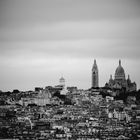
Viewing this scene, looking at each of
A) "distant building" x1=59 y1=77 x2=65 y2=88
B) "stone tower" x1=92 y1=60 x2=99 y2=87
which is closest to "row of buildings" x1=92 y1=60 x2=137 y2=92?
"stone tower" x1=92 y1=60 x2=99 y2=87

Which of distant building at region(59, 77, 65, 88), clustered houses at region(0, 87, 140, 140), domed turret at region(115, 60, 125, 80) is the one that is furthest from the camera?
distant building at region(59, 77, 65, 88)

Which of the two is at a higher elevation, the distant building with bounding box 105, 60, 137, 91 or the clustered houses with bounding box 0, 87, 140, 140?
the distant building with bounding box 105, 60, 137, 91

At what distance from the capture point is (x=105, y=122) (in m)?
84.2

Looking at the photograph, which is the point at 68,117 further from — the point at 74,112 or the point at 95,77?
the point at 95,77

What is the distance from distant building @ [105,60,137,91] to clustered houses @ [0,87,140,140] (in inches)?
300

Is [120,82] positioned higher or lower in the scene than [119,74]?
lower

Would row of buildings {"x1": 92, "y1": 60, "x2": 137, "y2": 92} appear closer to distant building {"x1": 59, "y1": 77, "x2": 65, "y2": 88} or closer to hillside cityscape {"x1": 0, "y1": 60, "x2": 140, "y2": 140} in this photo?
hillside cityscape {"x1": 0, "y1": 60, "x2": 140, "y2": 140}

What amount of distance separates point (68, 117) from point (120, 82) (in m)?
39.7

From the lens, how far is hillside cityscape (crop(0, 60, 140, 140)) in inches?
2904

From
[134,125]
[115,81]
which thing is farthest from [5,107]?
[115,81]

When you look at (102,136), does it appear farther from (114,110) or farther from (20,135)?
(114,110)

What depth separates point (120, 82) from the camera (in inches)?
5069

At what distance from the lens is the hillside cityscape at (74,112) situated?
242 feet

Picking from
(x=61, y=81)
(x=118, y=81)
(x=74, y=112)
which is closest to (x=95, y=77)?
(x=118, y=81)
